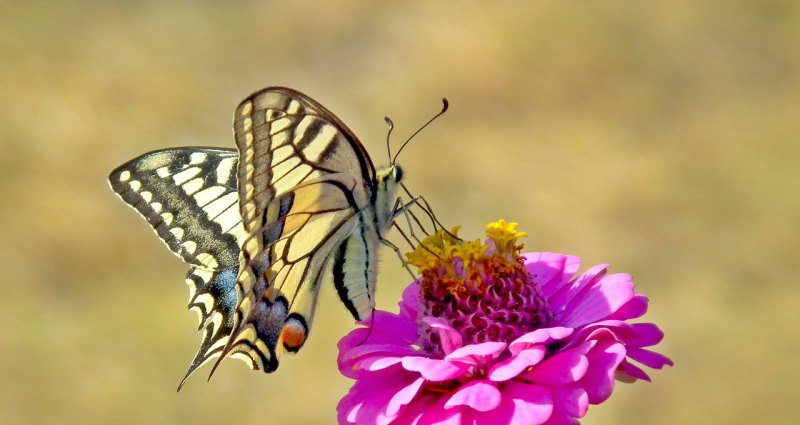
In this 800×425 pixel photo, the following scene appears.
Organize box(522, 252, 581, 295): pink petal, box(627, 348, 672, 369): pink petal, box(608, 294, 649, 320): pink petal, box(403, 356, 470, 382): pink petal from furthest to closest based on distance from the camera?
box(522, 252, 581, 295): pink petal, box(608, 294, 649, 320): pink petal, box(627, 348, 672, 369): pink petal, box(403, 356, 470, 382): pink petal

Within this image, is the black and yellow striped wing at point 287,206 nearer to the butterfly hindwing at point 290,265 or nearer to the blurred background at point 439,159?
the butterfly hindwing at point 290,265

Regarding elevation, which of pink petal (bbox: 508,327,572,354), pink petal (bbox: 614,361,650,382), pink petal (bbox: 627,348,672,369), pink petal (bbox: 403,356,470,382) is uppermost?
pink petal (bbox: 627,348,672,369)

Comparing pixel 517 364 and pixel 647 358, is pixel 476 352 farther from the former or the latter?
pixel 647 358

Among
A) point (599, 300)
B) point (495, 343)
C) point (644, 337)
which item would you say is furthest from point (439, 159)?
point (495, 343)

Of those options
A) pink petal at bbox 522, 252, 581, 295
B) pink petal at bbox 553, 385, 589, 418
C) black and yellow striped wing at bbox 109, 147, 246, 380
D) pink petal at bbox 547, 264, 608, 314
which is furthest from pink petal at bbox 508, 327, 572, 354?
black and yellow striped wing at bbox 109, 147, 246, 380

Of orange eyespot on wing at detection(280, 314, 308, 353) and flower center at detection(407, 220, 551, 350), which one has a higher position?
flower center at detection(407, 220, 551, 350)

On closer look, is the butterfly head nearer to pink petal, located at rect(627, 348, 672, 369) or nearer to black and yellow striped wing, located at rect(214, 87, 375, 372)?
black and yellow striped wing, located at rect(214, 87, 375, 372)

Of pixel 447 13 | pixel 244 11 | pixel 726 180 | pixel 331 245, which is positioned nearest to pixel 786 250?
pixel 726 180
